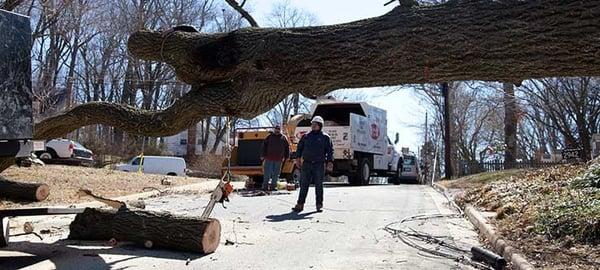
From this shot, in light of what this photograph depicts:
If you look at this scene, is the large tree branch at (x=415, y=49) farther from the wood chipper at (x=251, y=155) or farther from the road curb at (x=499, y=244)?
the wood chipper at (x=251, y=155)

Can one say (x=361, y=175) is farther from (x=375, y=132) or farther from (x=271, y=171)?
(x=271, y=171)

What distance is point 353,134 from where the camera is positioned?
24156 mm

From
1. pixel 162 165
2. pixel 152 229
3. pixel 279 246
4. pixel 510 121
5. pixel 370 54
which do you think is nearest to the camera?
pixel 370 54

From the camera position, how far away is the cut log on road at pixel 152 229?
23.6ft

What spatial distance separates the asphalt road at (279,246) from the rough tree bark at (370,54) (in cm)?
157

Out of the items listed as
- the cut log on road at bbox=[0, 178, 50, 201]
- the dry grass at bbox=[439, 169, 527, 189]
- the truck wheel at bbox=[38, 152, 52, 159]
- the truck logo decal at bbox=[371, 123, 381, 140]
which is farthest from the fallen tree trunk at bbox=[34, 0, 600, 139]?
the truck wheel at bbox=[38, 152, 52, 159]

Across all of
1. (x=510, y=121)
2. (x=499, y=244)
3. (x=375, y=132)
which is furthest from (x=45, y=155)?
(x=499, y=244)

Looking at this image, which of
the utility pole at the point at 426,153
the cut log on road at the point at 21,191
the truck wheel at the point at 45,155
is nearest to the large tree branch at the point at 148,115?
the cut log on road at the point at 21,191

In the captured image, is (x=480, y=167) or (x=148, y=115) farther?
(x=480, y=167)

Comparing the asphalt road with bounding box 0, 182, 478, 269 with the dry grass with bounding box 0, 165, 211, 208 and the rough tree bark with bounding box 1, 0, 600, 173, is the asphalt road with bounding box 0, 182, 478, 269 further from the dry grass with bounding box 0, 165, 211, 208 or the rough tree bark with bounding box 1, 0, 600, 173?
the dry grass with bounding box 0, 165, 211, 208

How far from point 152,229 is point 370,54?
3.32m

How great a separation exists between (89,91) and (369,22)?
49406mm

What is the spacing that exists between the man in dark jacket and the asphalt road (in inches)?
170

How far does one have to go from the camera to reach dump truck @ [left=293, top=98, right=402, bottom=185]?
24.0 meters
